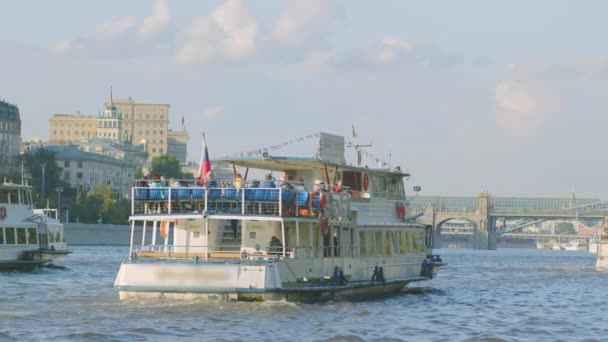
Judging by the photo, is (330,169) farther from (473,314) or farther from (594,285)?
(594,285)

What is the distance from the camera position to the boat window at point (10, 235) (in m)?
72.1

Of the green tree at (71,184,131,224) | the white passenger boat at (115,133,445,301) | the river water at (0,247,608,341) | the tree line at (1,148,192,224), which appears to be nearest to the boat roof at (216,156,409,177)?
the white passenger boat at (115,133,445,301)

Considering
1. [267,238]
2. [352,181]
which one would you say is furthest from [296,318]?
[352,181]

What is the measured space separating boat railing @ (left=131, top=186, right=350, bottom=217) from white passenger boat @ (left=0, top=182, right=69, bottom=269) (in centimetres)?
2760

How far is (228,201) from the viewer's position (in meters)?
44.3

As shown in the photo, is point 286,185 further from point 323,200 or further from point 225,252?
point 225,252

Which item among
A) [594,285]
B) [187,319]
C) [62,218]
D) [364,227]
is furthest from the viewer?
[62,218]

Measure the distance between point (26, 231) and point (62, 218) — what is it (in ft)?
325

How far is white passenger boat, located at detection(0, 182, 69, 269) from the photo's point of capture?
72062 millimetres

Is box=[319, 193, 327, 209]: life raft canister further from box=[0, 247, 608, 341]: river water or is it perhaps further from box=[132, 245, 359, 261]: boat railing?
box=[0, 247, 608, 341]: river water

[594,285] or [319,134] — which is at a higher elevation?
[319,134]

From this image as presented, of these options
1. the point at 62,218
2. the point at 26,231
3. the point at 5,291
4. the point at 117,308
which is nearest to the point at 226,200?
the point at 117,308

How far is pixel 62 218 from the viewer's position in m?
172

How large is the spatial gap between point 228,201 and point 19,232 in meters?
31.5
